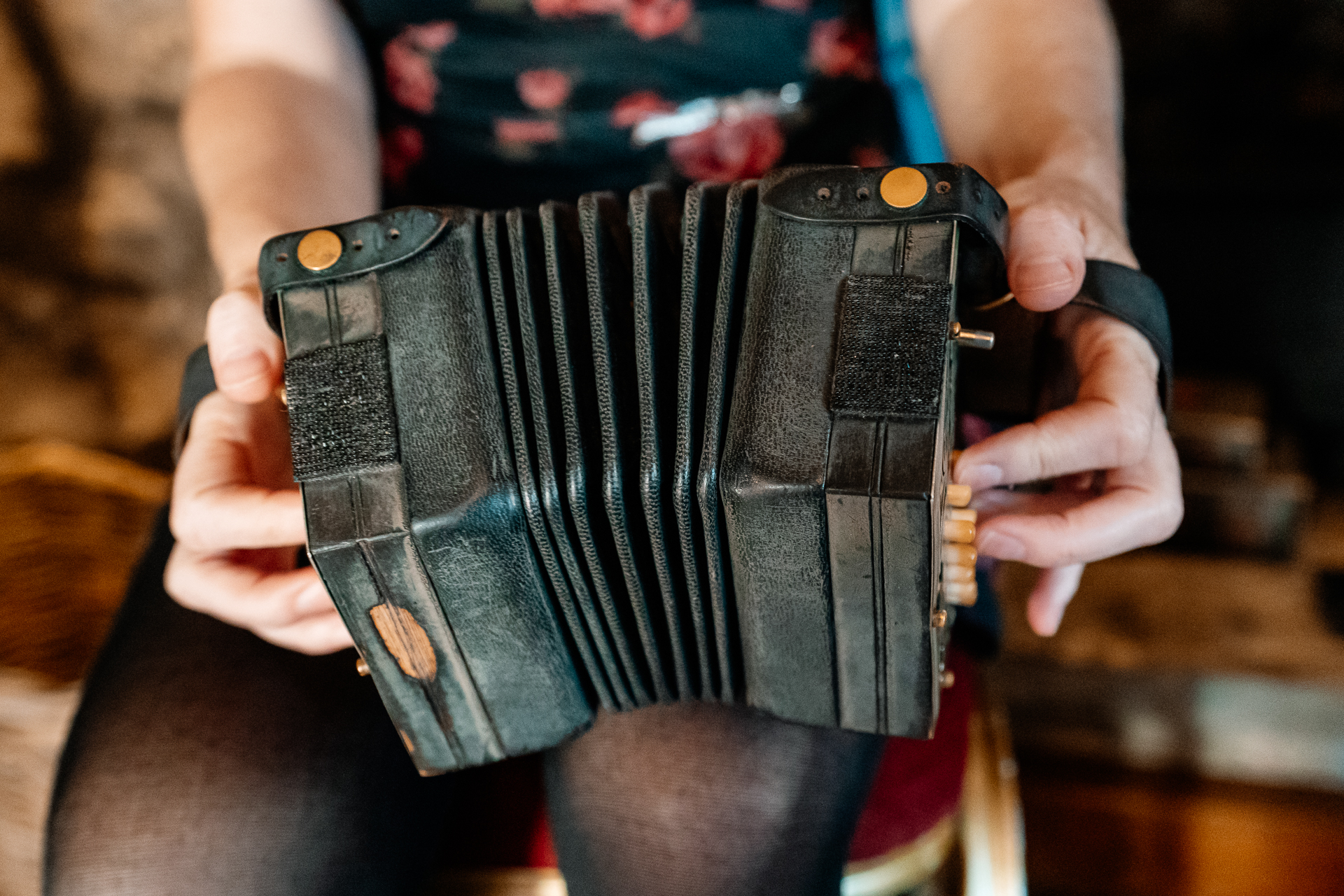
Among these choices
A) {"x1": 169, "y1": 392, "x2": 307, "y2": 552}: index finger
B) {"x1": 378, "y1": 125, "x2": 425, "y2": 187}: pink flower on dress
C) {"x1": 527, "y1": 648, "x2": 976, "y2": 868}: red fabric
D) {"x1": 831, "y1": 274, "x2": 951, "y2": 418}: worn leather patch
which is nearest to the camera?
{"x1": 831, "y1": 274, "x2": 951, "y2": 418}: worn leather patch

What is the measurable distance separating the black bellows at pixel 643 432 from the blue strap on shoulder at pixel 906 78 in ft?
0.96

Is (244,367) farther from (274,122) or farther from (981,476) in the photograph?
(981,476)

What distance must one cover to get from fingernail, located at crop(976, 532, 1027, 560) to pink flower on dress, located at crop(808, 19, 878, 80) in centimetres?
48

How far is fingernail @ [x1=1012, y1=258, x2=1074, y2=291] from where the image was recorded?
1.67ft

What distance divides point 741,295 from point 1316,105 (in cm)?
137

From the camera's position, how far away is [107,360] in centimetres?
144

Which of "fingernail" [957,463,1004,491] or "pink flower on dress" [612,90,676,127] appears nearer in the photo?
"fingernail" [957,463,1004,491]

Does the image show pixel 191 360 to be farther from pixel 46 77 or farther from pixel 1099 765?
pixel 1099 765

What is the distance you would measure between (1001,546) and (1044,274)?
17 centimetres

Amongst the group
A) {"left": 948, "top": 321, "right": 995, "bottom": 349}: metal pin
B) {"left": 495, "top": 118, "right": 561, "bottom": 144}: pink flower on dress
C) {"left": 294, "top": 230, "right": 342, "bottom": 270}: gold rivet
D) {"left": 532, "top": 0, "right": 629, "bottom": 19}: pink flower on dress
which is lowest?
{"left": 948, "top": 321, "right": 995, "bottom": 349}: metal pin

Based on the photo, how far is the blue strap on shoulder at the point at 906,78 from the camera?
780 mm

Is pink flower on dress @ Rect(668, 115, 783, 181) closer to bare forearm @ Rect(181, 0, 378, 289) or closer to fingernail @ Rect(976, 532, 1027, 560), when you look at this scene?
bare forearm @ Rect(181, 0, 378, 289)

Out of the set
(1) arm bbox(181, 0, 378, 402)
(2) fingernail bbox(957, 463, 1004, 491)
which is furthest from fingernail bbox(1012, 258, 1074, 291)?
(1) arm bbox(181, 0, 378, 402)

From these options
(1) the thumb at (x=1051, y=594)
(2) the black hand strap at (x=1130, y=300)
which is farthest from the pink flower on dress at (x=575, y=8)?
(1) the thumb at (x=1051, y=594)
